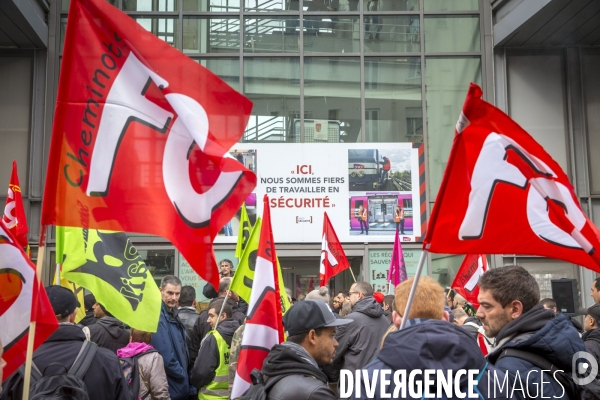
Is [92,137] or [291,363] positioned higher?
[92,137]

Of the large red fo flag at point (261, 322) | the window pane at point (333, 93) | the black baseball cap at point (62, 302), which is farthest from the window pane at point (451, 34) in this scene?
the black baseball cap at point (62, 302)

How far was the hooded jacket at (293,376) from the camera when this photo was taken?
3.48 m

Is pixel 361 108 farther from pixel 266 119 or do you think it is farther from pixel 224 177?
pixel 224 177

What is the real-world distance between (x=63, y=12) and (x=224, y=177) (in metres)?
13.9

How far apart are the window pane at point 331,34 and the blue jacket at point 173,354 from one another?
1112 centimetres

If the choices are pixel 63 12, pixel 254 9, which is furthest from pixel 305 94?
pixel 63 12

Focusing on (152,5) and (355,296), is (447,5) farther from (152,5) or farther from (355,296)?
(355,296)

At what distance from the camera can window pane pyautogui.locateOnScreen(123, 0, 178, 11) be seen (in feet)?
55.7

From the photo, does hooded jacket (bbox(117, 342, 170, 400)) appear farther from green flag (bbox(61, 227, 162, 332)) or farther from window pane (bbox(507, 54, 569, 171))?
window pane (bbox(507, 54, 569, 171))

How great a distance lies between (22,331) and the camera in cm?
409

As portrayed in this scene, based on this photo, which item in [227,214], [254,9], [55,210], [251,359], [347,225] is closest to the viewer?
[55,210]

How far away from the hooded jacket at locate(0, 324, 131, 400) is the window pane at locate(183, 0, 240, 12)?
1347cm

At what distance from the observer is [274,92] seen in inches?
667

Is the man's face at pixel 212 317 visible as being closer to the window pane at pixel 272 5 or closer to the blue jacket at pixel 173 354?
the blue jacket at pixel 173 354
